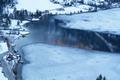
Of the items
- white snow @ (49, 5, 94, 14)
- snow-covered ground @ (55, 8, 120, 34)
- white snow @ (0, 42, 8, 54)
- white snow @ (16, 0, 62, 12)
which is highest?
white snow @ (16, 0, 62, 12)

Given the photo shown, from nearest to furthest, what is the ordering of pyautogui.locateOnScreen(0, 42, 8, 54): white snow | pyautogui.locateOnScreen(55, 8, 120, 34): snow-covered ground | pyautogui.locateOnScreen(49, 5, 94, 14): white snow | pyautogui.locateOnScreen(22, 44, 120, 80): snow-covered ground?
pyautogui.locateOnScreen(22, 44, 120, 80): snow-covered ground < pyautogui.locateOnScreen(0, 42, 8, 54): white snow < pyautogui.locateOnScreen(55, 8, 120, 34): snow-covered ground < pyautogui.locateOnScreen(49, 5, 94, 14): white snow

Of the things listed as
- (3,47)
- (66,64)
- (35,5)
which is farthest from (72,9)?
(66,64)

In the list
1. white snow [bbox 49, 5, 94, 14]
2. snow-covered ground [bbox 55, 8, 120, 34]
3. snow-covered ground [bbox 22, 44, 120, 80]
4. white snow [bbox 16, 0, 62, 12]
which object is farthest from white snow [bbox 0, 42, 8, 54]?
white snow [bbox 49, 5, 94, 14]

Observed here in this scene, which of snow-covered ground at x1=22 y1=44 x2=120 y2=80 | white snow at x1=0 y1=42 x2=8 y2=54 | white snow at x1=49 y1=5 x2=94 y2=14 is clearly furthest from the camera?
white snow at x1=49 y1=5 x2=94 y2=14

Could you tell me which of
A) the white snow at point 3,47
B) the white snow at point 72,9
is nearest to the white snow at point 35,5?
the white snow at point 72,9

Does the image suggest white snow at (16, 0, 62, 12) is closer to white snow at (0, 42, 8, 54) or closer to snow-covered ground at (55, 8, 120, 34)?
snow-covered ground at (55, 8, 120, 34)

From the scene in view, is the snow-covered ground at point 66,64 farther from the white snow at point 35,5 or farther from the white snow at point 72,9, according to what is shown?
the white snow at point 35,5

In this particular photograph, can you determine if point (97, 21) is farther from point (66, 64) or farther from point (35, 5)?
point (66, 64)
